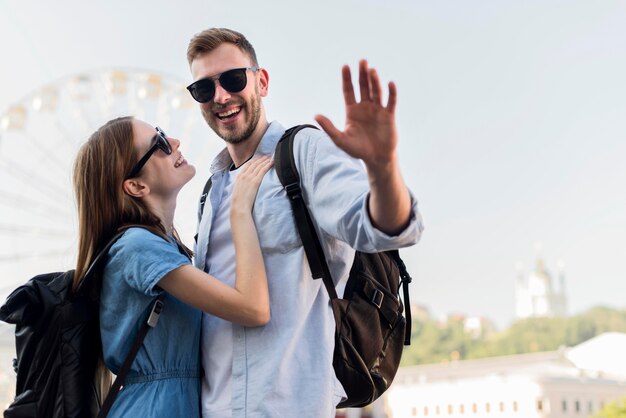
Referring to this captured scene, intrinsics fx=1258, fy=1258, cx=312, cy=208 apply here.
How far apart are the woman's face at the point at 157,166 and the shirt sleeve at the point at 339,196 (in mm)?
596

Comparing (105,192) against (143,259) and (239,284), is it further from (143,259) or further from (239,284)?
(239,284)

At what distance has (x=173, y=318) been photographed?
397 cm

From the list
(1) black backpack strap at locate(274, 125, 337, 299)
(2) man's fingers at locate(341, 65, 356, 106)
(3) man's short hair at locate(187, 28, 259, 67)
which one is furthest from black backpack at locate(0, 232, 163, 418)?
(2) man's fingers at locate(341, 65, 356, 106)

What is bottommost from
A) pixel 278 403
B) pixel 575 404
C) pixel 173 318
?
pixel 575 404

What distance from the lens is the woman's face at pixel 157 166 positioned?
4.29 meters

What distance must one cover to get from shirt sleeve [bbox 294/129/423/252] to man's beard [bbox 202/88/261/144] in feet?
1.10

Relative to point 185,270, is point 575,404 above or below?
below

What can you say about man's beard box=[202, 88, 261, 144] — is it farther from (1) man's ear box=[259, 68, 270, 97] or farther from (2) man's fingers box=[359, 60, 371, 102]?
(2) man's fingers box=[359, 60, 371, 102]

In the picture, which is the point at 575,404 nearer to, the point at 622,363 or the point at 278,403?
the point at 622,363

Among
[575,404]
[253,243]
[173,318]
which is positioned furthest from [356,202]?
[575,404]

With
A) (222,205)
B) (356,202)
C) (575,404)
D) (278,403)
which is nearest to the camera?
(356,202)

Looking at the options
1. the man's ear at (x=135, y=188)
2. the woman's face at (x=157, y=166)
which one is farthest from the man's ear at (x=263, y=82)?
the man's ear at (x=135, y=188)

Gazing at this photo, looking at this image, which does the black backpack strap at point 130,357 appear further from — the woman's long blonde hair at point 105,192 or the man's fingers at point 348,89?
the man's fingers at point 348,89

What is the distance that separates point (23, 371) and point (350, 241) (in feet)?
4.01
